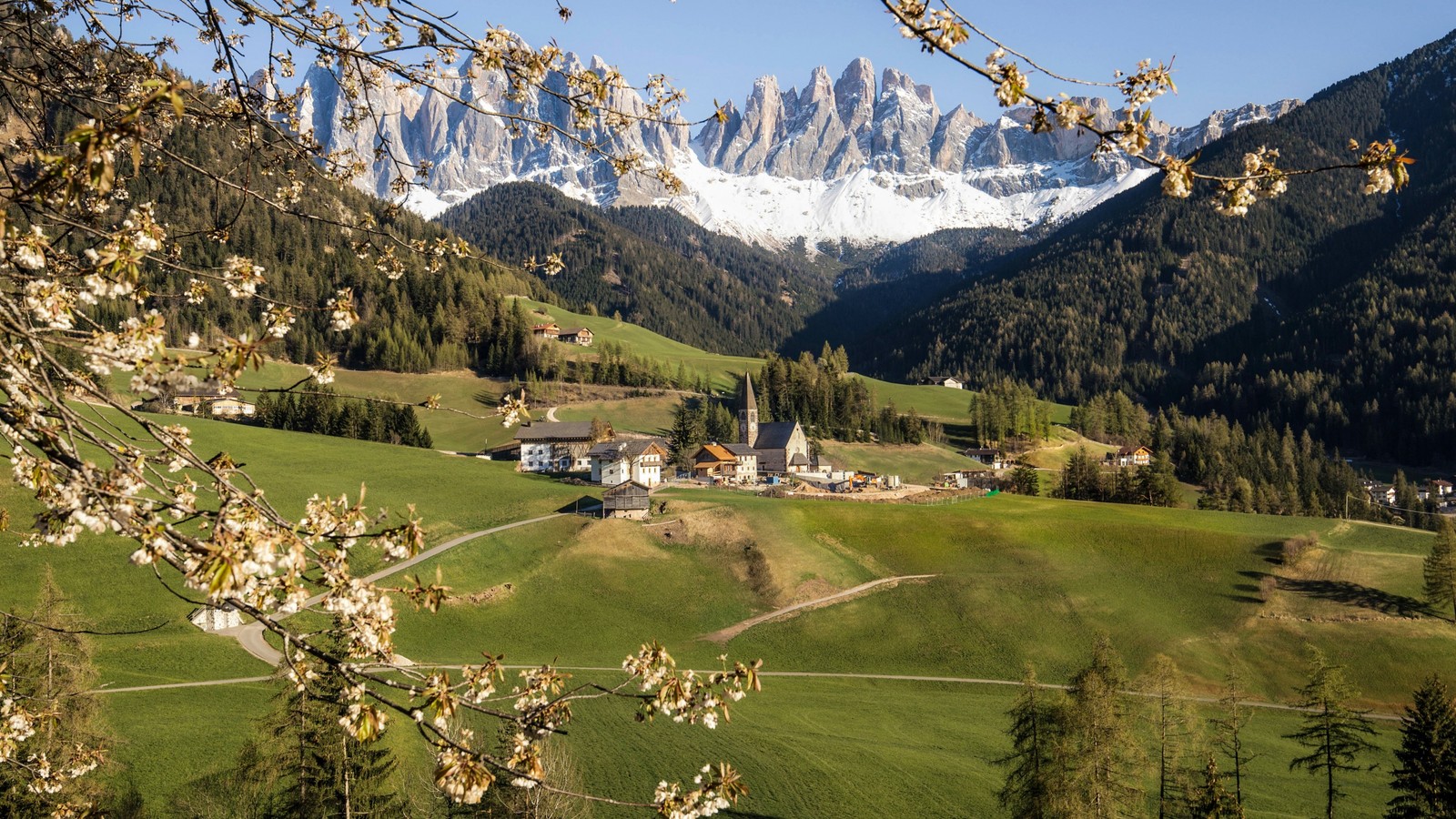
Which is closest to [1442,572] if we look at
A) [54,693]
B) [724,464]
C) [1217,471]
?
[1217,471]

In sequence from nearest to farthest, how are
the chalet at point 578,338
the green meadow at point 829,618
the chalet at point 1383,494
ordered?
the green meadow at point 829,618 < the chalet at point 1383,494 < the chalet at point 578,338

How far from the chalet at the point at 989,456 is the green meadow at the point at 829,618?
4224 centimetres

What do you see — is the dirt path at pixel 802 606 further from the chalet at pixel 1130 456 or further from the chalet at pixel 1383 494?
the chalet at pixel 1383 494

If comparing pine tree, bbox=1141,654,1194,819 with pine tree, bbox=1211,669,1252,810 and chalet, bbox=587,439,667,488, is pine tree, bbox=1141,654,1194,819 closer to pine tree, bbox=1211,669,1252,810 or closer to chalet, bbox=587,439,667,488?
pine tree, bbox=1211,669,1252,810

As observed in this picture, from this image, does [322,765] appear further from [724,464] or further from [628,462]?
[724,464]

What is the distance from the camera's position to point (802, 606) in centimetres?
5738

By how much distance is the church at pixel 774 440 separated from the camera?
106m

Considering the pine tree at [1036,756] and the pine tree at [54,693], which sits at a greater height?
the pine tree at [54,693]

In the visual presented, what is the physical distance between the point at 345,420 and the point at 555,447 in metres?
23.6

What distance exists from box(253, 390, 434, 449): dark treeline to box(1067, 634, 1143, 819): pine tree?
8393 cm

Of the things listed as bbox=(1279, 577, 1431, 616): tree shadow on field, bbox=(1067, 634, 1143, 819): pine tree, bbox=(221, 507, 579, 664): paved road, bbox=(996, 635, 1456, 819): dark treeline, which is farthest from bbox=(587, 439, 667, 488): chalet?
bbox=(1067, 634, 1143, 819): pine tree

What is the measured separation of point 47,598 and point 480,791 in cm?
2858

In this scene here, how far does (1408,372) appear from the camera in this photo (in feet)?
589

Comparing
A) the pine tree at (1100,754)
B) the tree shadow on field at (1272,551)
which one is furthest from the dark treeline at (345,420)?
the pine tree at (1100,754)
